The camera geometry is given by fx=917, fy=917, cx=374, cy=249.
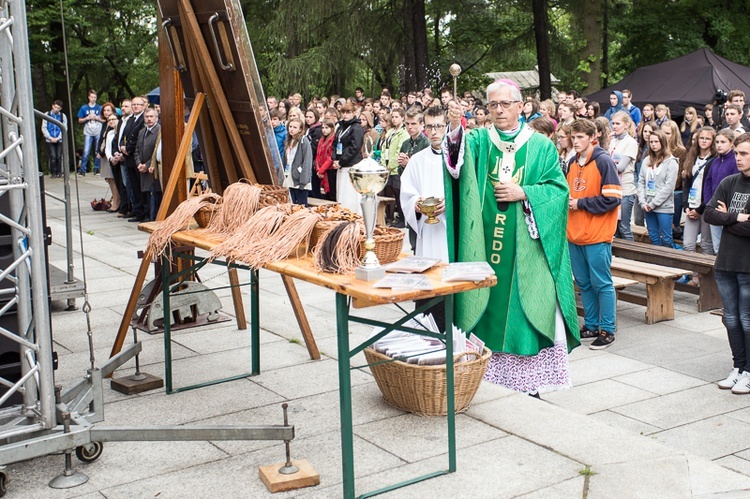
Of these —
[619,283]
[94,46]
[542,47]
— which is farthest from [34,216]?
[94,46]

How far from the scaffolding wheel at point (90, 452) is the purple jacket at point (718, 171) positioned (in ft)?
22.8

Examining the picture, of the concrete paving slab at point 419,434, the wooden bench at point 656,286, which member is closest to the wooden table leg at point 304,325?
the concrete paving slab at point 419,434

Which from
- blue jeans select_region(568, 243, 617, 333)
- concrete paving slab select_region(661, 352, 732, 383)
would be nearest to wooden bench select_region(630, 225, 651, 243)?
blue jeans select_region(568, 243, 617, 333)

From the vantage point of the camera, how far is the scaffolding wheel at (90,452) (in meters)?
4.46

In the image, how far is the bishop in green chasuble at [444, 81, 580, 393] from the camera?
5609 millimetres

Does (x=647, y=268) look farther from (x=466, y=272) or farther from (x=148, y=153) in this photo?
(x=148, y=153)

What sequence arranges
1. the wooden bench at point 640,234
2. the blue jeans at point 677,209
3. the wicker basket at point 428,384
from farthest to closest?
the blue jeans at point 677,209 < the wooden bench at point 640,234 < the wicker basket at point 428,384

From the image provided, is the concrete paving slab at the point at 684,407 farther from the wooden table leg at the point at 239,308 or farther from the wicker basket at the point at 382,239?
the wooden table leg at the point at 239,308

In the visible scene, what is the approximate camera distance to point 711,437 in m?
Result: 5.76

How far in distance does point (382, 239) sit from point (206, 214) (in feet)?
5.38

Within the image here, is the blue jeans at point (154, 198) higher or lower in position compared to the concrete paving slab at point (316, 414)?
higher

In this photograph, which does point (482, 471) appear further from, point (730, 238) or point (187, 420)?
point (730, 238)

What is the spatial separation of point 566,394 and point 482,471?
8.00 ft

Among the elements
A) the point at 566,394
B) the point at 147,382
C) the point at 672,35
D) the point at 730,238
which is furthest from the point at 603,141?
the point at 672,35
